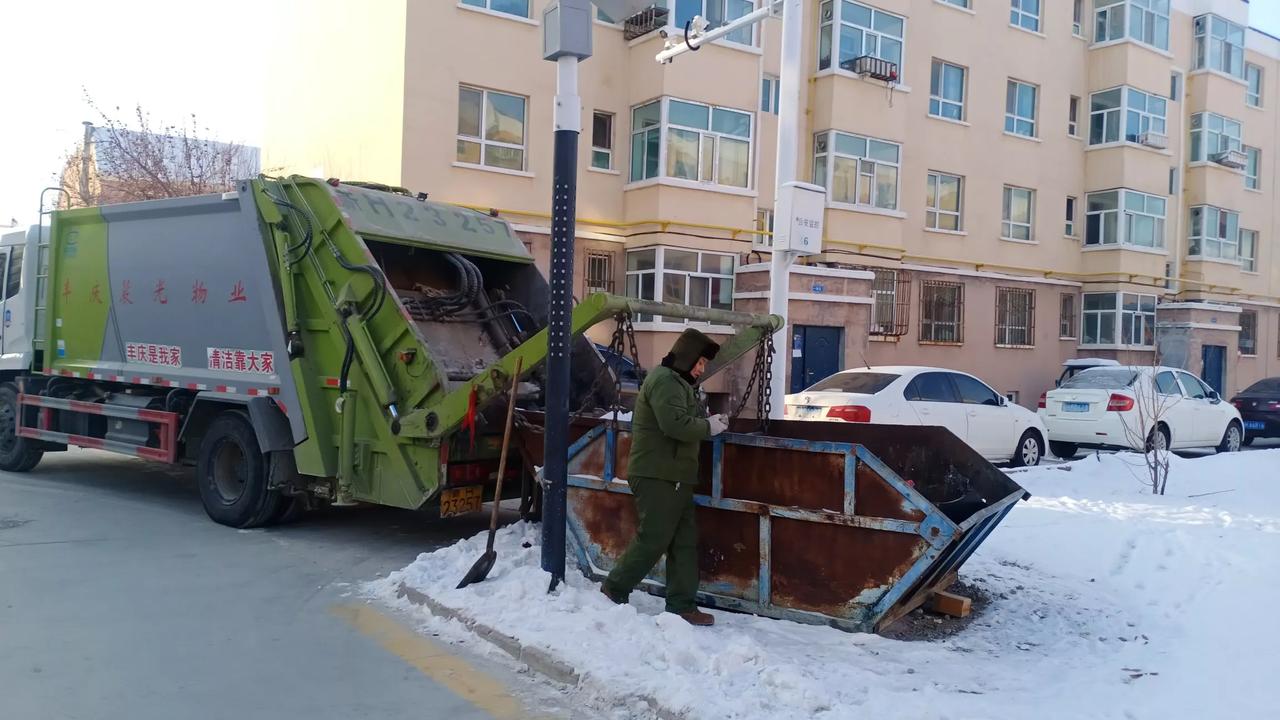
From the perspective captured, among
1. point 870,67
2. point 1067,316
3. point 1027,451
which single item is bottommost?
point 1027,451

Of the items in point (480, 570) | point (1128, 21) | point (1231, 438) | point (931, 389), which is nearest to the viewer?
point (480, 570)

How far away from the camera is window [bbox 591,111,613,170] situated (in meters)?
19.9

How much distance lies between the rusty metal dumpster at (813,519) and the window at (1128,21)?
2509 centimetres

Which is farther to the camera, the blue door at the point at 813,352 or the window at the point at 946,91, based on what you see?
the window at the point at 946,91

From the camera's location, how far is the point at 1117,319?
2734 cm

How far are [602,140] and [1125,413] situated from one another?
1077cm

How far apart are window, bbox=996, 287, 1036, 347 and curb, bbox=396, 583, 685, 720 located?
73.2 feet

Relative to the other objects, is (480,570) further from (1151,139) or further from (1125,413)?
(1151,139)

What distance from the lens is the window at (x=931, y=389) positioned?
1313 centimetres

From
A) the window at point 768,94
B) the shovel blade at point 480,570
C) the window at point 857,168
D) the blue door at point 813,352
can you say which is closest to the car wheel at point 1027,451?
the blue door at point 813,352

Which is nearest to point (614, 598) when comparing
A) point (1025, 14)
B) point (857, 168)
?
point (857, 168)

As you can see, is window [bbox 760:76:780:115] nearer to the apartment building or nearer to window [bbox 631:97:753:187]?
the apartment building

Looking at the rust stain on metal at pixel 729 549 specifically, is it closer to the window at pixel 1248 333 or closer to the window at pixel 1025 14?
the window at pixel 1025 14

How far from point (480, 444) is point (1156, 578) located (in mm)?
5010
